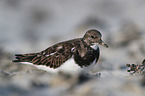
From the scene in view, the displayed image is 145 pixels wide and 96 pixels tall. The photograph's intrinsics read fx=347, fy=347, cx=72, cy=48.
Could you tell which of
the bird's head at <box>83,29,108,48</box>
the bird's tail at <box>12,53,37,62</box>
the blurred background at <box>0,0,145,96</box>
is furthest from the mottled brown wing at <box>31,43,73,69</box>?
the bird's head at <box>83,29,108,48</box>

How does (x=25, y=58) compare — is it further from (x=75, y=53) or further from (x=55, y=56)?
(x=75, y=53)

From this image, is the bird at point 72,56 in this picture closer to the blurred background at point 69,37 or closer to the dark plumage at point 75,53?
the dark plumage at point 75,53

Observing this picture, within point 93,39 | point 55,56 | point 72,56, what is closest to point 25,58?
point 55,56

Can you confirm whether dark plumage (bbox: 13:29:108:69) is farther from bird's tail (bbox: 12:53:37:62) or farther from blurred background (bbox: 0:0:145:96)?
blurred background (bbox: 0:0:145:96)

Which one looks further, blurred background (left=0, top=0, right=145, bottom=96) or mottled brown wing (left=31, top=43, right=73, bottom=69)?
mottled brown wing (left=31, top=43, right=73, bottom=69)

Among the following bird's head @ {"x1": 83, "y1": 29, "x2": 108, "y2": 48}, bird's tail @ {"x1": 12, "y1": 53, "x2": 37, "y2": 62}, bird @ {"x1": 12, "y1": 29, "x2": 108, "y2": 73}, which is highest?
bird's head @ {"x1": 83, "y1": 29, "x2": 108, "y2": 48}

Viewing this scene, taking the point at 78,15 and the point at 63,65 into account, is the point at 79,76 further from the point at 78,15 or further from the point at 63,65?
the point at 78,15

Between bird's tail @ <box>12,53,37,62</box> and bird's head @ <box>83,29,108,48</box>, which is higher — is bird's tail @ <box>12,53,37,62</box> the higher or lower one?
the lower one

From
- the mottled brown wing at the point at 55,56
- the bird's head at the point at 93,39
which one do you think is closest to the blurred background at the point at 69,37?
the mottled brown wing at the point at 55,56
